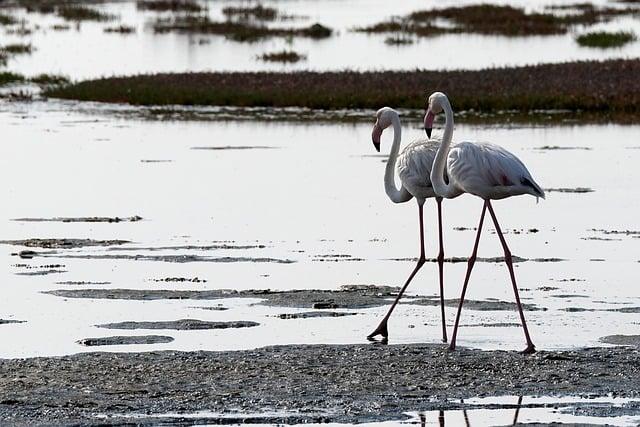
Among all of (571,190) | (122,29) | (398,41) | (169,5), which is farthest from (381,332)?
(169,5)

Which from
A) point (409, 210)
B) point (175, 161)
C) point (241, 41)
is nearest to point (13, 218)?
point (409, 210)

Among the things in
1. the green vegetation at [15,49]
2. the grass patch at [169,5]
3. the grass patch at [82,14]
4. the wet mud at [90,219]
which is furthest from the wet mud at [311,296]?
the grass patch at [169,5]

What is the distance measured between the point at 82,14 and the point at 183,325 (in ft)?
207

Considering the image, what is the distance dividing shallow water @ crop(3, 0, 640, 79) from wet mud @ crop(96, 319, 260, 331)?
1334 inches

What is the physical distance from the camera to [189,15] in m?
75.8

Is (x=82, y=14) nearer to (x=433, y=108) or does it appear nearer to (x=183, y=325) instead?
(x=183, y=325)

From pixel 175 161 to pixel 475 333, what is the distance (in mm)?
14641

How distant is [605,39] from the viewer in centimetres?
5525

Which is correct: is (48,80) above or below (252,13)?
below

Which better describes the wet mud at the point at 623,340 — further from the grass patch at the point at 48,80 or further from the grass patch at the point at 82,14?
the grass patch at the point at 82,14

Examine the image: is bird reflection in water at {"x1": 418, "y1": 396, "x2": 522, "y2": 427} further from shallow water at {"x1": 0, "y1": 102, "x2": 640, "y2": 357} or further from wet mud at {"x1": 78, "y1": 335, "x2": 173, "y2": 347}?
wet mud at {"x1": 78, "y1": 335, "x2": 173, "y2": 347}

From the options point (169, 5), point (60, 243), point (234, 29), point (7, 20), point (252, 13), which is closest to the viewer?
point (60, 243)

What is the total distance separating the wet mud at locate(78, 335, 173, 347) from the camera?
11.4 m

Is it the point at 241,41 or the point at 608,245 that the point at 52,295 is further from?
the point at 241,41
